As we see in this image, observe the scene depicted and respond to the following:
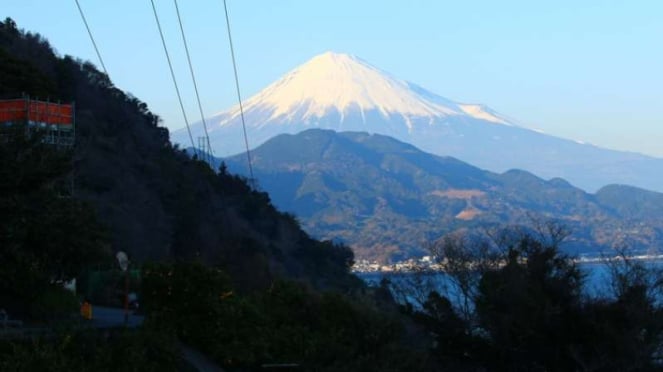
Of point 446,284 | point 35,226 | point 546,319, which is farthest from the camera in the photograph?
point 446,284

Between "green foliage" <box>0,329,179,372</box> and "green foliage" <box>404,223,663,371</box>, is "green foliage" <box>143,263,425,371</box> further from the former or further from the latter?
"green foliage" <box>404,223,663,371</box>

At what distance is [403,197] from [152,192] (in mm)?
98748

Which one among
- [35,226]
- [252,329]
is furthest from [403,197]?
[35,226]

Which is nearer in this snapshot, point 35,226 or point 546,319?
point 35,226

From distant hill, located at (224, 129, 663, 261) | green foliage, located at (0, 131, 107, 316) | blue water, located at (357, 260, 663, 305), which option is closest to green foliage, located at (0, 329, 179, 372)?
green foliage, located at (0, 131, 107, 316)

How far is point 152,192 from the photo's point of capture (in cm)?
3903

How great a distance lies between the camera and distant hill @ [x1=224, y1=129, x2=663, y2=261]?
108 m

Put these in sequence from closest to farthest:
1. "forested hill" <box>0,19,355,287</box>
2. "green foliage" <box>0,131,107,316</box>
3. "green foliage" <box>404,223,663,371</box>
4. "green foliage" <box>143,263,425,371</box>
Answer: "green foliage" <box>0,131,107,316</box>
"green foliage" <box>143,263,425,371</box>
"green foliage" <box>404,223,663,371</box>
"forested hill" <box>0,19,355,287</box>

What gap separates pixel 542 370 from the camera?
20.5 meters

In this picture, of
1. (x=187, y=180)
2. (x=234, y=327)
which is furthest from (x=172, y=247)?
(x=234, y=327)

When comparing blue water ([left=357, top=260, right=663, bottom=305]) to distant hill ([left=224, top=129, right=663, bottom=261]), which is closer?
blue water ([left=357, top=260, right=663, bottom=305])

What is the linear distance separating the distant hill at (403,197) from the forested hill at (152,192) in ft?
122

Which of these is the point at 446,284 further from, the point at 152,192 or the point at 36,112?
the point at 152,192

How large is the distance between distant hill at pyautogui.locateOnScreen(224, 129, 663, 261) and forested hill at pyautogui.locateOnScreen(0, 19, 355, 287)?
3718 cm
